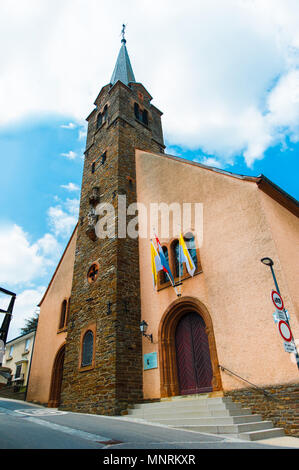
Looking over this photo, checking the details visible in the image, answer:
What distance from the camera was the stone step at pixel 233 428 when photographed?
5.85 m

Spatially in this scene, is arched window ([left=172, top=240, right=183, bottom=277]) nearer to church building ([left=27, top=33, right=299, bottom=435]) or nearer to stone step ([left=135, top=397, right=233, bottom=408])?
church building ([left=27, top=33, right=299, bottom=435])

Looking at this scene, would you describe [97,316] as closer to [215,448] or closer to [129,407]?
[129,407]

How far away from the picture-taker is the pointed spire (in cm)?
2088

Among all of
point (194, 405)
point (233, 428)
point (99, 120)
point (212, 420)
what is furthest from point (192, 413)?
point (99, 120)

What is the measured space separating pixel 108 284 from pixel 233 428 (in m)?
6.51

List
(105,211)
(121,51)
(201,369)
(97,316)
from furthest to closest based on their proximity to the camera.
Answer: (121,51), (105,211), (97,316), (201,369)

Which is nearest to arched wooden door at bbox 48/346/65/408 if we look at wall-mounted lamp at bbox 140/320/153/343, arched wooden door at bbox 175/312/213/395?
wall-mounted lamp at bbox 140/320/153/343

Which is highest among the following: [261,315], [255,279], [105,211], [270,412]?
[105,211]

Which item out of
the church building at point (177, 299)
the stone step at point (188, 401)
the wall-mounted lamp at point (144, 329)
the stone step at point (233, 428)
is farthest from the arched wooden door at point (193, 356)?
the stone step at point (233, 428)

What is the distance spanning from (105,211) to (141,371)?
6720mm

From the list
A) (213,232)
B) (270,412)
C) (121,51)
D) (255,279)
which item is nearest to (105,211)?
(213,232)

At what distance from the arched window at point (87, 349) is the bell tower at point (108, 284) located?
0.04 metres
